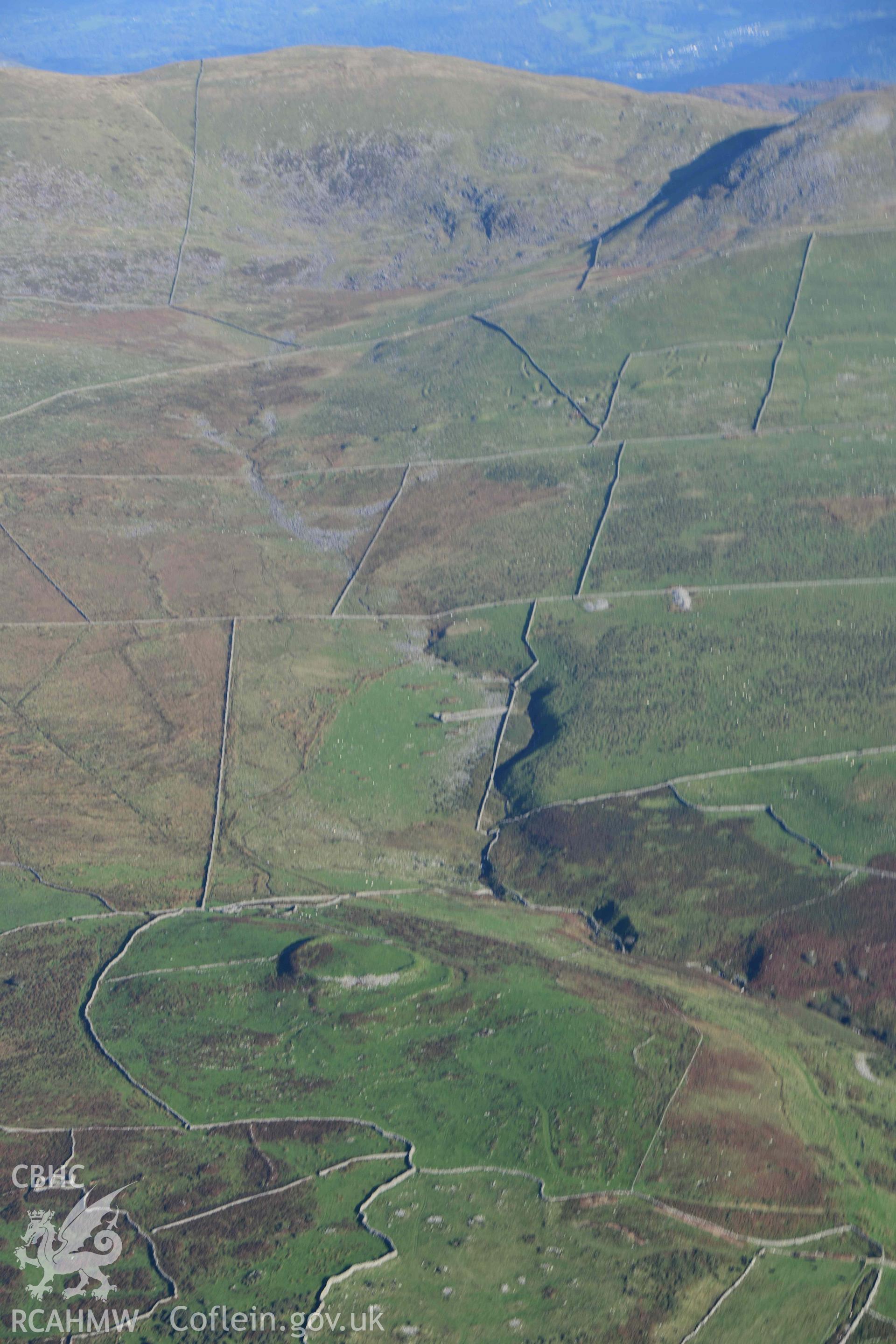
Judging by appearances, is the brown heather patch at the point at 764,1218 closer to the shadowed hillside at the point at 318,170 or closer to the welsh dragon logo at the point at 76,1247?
the welsh dragon logo at the point at 76,1247

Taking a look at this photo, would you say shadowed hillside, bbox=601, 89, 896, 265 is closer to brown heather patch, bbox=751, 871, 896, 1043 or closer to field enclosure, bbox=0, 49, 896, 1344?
field enclosure, bbox=0, 49, 896, 1344

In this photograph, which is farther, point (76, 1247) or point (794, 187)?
point (794, 187)

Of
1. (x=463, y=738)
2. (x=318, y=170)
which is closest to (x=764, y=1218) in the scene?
(x=463, y=738)

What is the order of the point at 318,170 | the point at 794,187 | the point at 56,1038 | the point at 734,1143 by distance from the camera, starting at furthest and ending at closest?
the point at 318,170 → the point at 794,187 → the point at 56,1038 → the point at 734,1143

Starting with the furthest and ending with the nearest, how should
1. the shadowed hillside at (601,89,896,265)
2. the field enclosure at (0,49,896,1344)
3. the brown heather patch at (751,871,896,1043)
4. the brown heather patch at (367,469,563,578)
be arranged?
the shadowed hillside at (601,89,896,265)
the brown heather patch at (367,469,563,578)
the brown heather patch at (751,871,896,1043)
the field enclosure at (0,49,896,1344)

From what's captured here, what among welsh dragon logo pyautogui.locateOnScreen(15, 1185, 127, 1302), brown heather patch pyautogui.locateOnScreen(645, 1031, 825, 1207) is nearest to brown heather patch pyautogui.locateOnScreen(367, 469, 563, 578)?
brown heather patch pyautogui.locateOnScreen(645, 1031, 825, 1207)

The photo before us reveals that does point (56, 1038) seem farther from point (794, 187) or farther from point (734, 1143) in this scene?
point (794, 187)

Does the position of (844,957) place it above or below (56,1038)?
above

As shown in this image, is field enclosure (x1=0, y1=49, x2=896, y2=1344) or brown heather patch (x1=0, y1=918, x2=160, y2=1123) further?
brown heather patch (x1=0, y1=918, x2=160, y2=1123)

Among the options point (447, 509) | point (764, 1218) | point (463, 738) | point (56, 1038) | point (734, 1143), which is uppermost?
point (447, 509)

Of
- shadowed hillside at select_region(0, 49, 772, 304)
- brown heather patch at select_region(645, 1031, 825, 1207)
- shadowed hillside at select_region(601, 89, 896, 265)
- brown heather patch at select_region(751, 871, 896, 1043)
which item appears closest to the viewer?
brown heather patch at select_region(645, 1031, 825, 1207)
